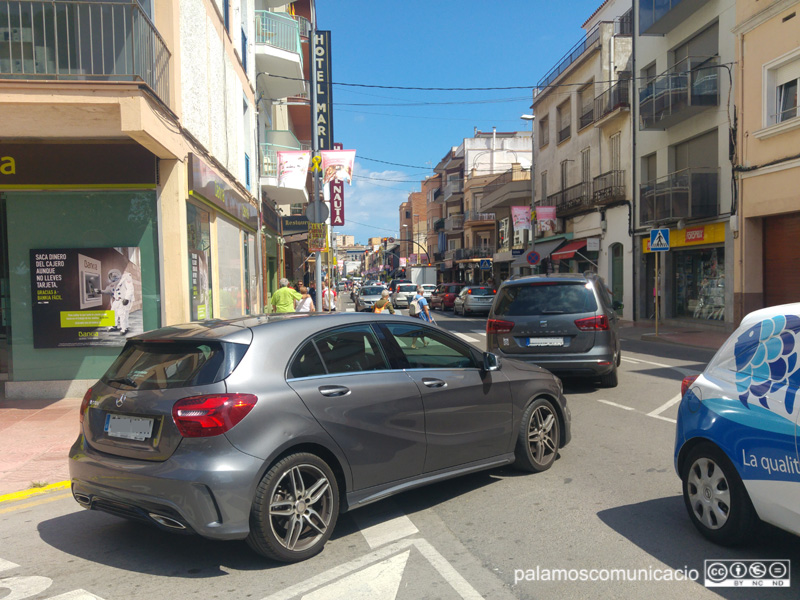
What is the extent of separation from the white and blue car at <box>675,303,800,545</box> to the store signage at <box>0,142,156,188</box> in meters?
8.63

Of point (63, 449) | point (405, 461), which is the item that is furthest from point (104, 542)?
point (63, 449)

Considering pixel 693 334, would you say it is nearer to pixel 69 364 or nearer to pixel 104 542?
pixel 69 364

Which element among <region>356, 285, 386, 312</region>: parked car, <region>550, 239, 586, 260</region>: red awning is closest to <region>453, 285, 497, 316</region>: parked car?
<region>550, 239, 586, 260</region>: red awning

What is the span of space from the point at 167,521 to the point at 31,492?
Answer: 2910 mm

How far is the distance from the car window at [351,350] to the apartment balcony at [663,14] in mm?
20652

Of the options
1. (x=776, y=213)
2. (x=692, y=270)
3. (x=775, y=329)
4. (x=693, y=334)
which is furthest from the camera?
(x=692, y=270)

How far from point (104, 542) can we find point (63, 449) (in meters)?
3.22

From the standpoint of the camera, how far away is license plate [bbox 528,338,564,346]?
9.27 m

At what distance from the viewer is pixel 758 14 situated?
17359 millimetres

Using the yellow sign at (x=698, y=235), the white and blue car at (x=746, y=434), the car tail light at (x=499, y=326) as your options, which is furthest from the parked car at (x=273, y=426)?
the yellow sign at (x=698, y=235)

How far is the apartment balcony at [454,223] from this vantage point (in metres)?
66.1

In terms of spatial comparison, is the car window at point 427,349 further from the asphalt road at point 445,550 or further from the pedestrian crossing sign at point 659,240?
the pedestrian crossing sign at point 659,240

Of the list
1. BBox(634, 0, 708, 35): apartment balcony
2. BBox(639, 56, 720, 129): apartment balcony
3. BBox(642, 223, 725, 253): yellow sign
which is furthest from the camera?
BBox(634, 0, 708, 35): apartment balcony

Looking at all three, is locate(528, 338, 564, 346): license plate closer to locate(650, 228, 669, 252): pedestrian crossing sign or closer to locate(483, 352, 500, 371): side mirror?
locate(483, 352, 500, 371): side mirror
